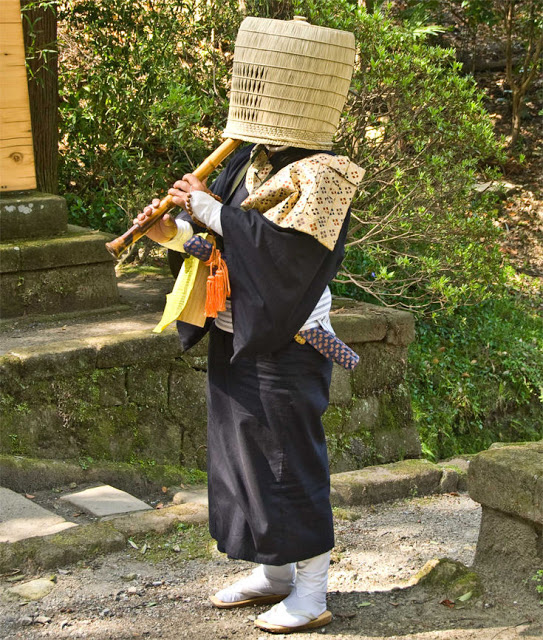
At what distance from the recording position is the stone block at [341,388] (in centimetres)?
541

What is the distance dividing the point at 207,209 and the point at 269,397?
2.07ft

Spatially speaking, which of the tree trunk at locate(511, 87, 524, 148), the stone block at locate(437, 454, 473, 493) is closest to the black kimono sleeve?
the stone block at locate(437, 454, 473, 493)

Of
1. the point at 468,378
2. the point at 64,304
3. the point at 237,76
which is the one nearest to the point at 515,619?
the point at 237,76

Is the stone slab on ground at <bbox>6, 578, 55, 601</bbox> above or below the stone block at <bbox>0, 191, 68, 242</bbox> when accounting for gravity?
below

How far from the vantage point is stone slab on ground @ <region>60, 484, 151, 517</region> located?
12.2 ft

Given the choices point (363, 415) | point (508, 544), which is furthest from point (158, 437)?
point (508, 544)

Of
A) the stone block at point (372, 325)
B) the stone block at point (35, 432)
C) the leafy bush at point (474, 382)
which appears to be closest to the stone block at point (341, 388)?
the stone block at point (372, 325)

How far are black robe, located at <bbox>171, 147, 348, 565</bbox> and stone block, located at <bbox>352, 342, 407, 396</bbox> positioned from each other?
2.74m

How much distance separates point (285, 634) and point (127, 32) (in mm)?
5011

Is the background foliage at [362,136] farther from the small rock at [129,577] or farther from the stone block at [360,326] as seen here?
the small rock at [129,577]

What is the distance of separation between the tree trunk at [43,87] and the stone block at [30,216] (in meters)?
0.81

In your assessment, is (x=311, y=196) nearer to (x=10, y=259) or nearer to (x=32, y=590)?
(x=32, y=590)

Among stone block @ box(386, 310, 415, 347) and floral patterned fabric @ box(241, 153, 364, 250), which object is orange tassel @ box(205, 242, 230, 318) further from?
stone block @ box(386, 310, 415, 347)

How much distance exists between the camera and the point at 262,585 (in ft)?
9.61
